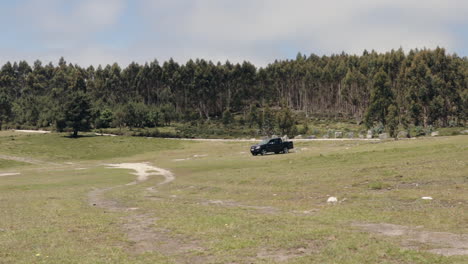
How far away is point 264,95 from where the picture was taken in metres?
185

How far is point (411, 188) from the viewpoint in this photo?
2405 cm

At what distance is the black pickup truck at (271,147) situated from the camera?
6122 centimetres

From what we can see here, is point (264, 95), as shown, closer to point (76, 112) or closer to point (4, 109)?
point (76, 112)

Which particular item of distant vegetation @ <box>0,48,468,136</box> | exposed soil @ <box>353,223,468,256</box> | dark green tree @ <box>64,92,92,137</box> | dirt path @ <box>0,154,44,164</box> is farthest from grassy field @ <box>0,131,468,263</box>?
dark green tree @ <box>64,92,92,137</box>

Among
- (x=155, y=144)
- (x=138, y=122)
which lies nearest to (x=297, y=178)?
(x=155, y=144)

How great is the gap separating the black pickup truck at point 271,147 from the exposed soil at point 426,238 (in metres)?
44.9

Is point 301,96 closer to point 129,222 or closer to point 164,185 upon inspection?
point 164,185

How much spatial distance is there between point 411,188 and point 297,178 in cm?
934

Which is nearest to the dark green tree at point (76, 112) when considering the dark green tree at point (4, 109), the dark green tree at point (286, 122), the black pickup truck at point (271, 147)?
the dark green tree at point (286, 122)

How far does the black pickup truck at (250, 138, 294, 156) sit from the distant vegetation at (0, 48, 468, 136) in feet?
79.0

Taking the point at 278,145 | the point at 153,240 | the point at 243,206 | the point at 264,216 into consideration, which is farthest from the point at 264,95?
the point at 153,240

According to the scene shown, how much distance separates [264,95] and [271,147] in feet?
408

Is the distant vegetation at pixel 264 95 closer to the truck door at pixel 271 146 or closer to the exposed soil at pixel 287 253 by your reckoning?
the truck door at pixel 271 146

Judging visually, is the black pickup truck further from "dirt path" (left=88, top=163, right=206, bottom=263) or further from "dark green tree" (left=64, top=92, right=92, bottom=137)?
"dark green tree" (left=64, top=92, right=92, bottom=137)
